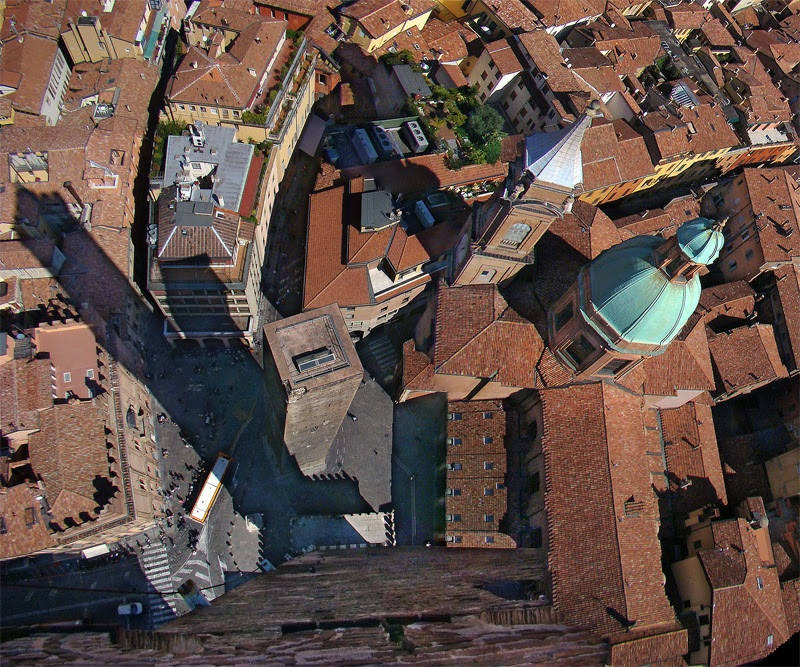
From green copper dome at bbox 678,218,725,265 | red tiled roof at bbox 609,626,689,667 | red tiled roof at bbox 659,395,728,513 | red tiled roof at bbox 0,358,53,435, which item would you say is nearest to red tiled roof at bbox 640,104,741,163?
red tiled roof at bbox 659,395,728,513

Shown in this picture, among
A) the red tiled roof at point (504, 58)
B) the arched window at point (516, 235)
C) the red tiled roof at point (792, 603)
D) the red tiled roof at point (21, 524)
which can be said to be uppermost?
the red tiled roof at point (504, 58)

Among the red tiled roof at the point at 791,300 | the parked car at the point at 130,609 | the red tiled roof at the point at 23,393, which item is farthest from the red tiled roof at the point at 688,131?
the parked car at the point at 130,609

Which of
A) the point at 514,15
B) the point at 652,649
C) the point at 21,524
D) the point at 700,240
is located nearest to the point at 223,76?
the point at 514,15

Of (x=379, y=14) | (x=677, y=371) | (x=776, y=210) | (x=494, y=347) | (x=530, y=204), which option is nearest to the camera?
(x=530, y=204)

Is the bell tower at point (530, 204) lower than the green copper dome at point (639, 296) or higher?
higher

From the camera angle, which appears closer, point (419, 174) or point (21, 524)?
point (21, 524)

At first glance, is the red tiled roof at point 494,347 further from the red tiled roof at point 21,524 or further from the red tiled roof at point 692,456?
the red tiled roof at point 21,524

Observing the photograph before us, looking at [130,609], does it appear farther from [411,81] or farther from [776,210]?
[776,210]

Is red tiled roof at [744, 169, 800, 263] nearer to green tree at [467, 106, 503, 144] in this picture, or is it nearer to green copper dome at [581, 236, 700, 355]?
green tree at [467, 106, 503, 144]
